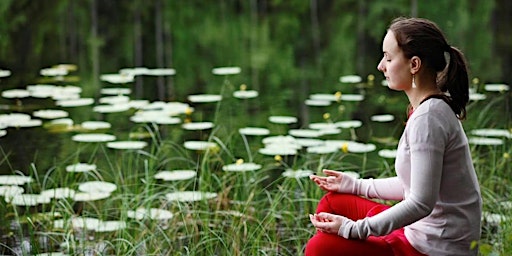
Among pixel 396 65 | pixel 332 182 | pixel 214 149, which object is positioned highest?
pixel 396 65

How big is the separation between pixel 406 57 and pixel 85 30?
876cm

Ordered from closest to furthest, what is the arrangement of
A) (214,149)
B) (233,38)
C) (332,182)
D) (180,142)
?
(332,182)
(214,149)
(180,142)
(233,38)

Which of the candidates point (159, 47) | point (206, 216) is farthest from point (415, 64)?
point (159, 47)

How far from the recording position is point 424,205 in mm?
2408

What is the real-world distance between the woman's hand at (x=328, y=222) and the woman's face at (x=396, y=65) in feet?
1.30

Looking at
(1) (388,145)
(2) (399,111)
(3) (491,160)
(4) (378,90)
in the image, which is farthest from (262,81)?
(3) (491,160)

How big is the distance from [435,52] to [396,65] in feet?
0.35

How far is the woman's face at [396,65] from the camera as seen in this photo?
8.25 feet

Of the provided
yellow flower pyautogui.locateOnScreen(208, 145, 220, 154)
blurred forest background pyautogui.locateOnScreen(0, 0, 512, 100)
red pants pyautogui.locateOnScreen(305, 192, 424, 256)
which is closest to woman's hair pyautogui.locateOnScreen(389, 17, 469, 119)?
red pants pyautogui.locateOnScreen(305, 192, 424, 256)

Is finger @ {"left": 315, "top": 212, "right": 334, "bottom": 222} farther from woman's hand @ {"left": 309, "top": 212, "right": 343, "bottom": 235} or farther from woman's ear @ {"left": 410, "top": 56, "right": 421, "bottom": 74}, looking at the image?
woman's ear @ {"left": 410, "top": 56, "right": 421, "bottom": 74}

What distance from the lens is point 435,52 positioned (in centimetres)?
250

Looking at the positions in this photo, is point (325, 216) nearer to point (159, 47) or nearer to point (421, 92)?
point (421, 92)

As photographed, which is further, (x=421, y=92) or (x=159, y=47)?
(x=159, y=47)

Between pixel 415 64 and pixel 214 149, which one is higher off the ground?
pixel 415 64
